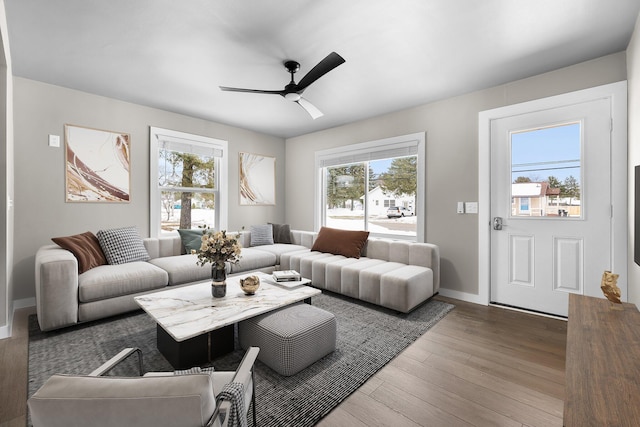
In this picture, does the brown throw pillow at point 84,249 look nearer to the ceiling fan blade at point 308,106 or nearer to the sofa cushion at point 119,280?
the sofa cushion at point 119,280

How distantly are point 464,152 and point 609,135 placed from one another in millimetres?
1233

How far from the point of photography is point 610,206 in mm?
2568

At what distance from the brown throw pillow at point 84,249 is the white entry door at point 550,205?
4.32m

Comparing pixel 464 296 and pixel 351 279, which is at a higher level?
pixel 351 279

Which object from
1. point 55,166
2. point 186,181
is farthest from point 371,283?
point 55,166

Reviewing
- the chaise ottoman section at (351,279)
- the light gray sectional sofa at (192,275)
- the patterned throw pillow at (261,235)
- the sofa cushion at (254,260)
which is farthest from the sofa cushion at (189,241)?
the chaise ottoman section at (351,279)

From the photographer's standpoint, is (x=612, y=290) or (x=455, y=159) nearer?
(x=612, y=290)

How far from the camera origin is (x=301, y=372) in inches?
75.9

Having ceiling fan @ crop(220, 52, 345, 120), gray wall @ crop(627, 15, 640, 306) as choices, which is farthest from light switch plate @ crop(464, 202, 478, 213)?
ceiling fan @ crop(220, 52, 345, 120)

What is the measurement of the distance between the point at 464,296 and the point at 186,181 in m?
4.19

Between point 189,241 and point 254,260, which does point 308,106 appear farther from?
point 189,241

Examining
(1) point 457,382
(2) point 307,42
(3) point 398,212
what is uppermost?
(2) point 307,42

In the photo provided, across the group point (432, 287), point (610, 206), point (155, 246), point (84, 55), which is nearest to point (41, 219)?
point (155, 246)

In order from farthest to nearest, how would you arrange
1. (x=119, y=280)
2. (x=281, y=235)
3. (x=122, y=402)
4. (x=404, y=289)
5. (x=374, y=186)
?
(x=281, y=235) → (x=374, y=186) → (x=404, y=289) → (x=119, y=280) → (x=122, y=402)
